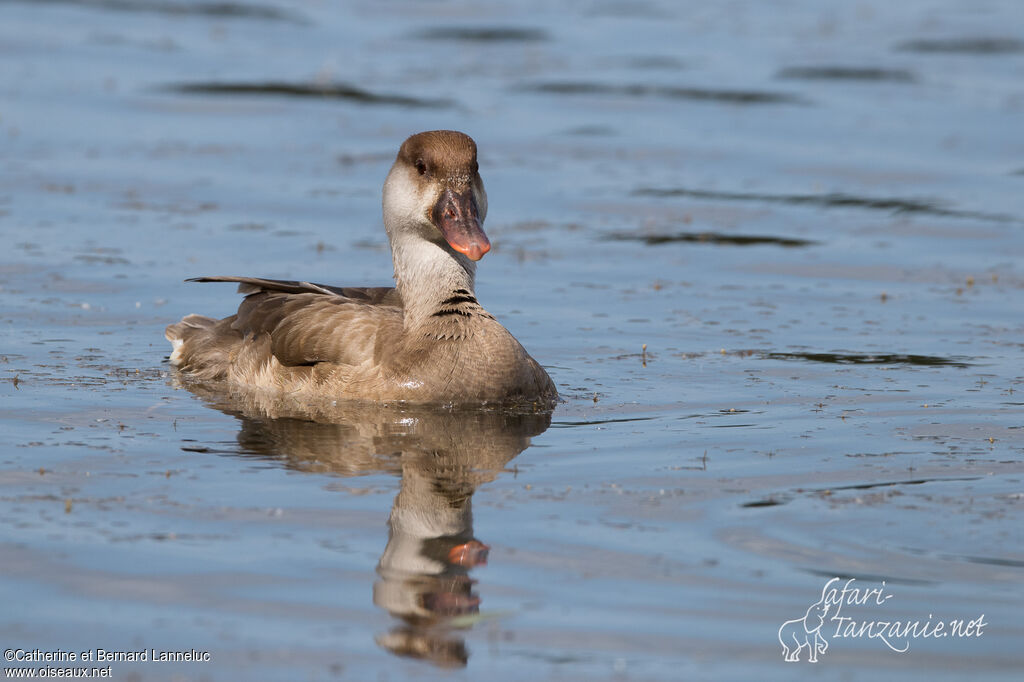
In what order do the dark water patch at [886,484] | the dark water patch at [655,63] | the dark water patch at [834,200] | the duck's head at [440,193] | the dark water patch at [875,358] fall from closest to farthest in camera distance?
the dark water patch at [886,484]
the duck's head at [440,193]
the dark water patch at [875,358]
the dark water patch at [834,200]
the dark water patch at [655,63]

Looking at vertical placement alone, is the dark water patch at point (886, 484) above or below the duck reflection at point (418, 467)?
above

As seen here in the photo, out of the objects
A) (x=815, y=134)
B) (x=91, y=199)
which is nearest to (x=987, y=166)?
(x=815, y=134)

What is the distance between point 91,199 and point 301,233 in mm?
2576

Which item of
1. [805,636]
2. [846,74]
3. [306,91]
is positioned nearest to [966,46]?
[846,74]

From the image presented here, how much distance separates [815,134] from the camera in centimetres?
2112

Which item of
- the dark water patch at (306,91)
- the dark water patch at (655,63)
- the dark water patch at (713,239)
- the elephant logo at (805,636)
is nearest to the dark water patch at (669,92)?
the dark water patch at (655,63)

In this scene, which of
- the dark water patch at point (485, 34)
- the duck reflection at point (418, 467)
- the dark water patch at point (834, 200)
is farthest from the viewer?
the dark water patch at point (485, 34)

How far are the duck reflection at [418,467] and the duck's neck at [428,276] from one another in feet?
2.35

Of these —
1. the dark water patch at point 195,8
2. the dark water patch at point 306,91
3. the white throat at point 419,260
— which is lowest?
the white throat at point 419,260

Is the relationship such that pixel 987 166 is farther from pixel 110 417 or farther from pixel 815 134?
pixel 110 417

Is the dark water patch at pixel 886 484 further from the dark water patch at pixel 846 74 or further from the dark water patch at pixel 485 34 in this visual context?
the dark water patch at pixel 485 34

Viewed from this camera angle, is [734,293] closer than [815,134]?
Yes

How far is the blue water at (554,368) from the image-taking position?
→ 6.60 meters

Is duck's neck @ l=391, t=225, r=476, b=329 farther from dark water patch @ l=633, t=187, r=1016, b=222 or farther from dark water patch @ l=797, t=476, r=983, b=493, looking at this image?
dark water patch @ l=633, t=187, r=1016, b=222
